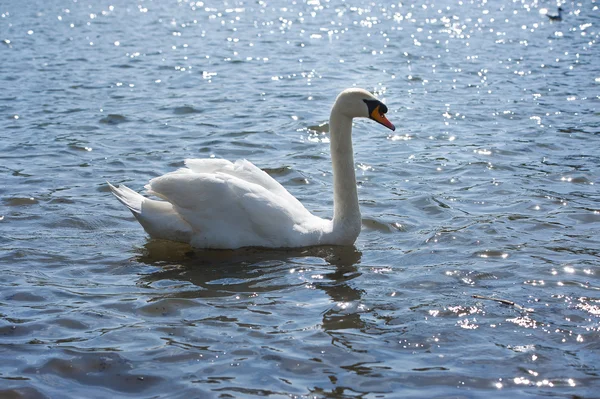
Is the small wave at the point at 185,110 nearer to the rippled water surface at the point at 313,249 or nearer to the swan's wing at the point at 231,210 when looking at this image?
the rippled water surface at the point at 313,249

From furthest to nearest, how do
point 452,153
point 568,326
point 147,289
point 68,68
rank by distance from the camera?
1. point 68,68
2. point 452,153
3. point 147,289
4. point 568,326

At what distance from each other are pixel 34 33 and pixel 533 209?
17976 mm

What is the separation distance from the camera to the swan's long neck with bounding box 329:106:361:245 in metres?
7.98

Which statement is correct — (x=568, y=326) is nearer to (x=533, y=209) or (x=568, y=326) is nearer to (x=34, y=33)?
(x=533, y=209)

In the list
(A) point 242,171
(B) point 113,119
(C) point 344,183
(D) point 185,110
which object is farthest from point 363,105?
(D) point 185,110

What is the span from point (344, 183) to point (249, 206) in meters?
0.92

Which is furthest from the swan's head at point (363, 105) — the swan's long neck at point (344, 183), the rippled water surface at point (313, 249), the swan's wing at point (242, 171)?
the rippled water surface at point (313, 249)

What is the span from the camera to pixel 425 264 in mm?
7508

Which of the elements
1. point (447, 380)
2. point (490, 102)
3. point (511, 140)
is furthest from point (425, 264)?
Answer: point (490, 102)

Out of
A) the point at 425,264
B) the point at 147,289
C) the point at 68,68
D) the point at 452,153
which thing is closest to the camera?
the point at 147,289

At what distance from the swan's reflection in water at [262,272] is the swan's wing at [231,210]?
152mm

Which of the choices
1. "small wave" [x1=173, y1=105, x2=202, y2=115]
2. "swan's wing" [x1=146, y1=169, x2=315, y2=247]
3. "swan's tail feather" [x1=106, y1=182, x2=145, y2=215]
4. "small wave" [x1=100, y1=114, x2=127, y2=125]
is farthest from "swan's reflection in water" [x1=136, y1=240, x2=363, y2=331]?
"small wave" [x1=173, y1=105, x2=202, y2=115]

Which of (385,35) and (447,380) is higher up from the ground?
(385,35)

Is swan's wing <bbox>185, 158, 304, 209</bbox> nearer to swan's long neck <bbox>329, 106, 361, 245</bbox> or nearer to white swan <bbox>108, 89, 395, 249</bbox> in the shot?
white swan <bbox>108, 89, 395, 249</bbox>
